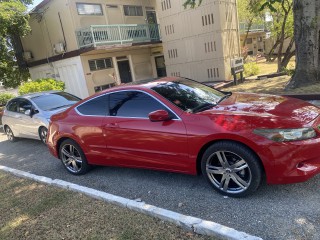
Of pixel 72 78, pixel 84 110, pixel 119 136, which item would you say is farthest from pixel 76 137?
pixel 72 78

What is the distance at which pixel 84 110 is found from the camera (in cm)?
505

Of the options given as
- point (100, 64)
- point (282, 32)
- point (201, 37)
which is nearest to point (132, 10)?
point (100, 64)

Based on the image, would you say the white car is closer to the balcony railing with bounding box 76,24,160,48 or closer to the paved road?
the paved road

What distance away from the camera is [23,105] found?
8500 millimetres

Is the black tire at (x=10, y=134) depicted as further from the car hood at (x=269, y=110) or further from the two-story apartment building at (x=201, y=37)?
the two-story apartment building at (x=201, y=37)

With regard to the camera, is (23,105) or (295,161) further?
(23,105)

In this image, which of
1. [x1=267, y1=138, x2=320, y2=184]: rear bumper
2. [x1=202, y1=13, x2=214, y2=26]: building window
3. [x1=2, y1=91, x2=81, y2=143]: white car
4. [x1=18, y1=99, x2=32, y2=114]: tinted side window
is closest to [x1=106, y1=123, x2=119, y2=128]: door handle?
[x1=267, y1=138, x2=320, y2=184]: rear bumper

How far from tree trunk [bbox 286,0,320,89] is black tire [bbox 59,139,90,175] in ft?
22.1

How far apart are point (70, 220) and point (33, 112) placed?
5015 millimetres

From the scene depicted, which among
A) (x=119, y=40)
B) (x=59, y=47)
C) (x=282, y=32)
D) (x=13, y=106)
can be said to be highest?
(x=59, y=47)

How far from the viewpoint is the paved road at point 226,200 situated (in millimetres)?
2998

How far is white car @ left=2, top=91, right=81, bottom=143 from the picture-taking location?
776 cm

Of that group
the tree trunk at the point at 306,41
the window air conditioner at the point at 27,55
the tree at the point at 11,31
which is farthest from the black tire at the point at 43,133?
the window air conditioner at the point at 27,55

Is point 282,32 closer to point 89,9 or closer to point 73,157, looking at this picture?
point 89,9
